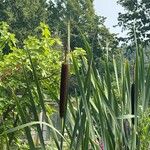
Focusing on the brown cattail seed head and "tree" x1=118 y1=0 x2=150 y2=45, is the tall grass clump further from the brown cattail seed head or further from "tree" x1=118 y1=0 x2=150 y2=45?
"tree" x1=118 y1=0 x2=150 y2=45

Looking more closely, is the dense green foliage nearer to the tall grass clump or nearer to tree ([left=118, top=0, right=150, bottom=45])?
the tall grass clump

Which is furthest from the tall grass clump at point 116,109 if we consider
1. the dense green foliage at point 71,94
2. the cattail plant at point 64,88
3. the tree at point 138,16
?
the tree at point 138,16

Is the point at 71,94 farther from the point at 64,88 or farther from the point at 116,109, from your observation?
the point at 64,88

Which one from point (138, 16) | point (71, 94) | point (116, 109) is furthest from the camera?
point (138, 16)

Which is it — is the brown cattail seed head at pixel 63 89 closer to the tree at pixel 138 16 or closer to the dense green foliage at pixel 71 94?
the dense green foliage at pixel 71 94

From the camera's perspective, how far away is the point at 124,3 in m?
55.7

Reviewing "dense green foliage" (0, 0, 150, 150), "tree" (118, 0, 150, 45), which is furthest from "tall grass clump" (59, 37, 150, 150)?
"tree" (118, 0, 150, 45)

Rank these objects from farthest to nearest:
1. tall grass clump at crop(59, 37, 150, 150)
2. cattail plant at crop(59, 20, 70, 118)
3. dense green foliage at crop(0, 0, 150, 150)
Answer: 1. tall grass clump at crop(59, 37, 150, 150)
2. dense green foliage at crop(0, 0, 150, 150)
3. cattail plant at crop(59, 20, 70, 118)

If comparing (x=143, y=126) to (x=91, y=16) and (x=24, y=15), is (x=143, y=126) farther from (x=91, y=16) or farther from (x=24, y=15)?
(x=91, y=16)

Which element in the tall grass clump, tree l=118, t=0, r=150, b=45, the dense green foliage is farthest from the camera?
tree l=118, t=0, r=150, b=45

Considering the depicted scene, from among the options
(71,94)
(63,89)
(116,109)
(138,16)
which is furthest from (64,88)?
(138,16)

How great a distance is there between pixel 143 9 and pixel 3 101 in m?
50.9

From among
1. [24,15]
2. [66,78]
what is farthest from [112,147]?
[24,15]

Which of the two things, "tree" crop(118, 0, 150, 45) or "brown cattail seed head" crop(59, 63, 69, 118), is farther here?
"tree" crop(118, 0, 150, 45)
